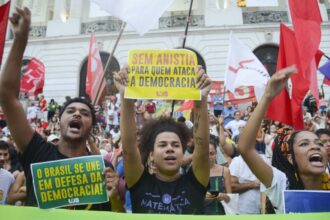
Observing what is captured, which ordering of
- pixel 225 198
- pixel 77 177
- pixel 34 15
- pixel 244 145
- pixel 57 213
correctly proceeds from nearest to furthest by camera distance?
1. pixel 57 213
2. pixel 77 177
3. pixel 244 145
4. pixel 225 198
5. pixel 34 15

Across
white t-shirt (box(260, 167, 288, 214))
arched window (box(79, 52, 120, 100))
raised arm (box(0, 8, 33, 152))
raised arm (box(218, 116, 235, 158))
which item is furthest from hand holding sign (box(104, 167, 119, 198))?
arched window (box(79, 52, 120, 100))

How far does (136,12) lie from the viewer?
335cm

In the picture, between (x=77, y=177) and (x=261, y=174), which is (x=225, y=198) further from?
(x=77, y=177)

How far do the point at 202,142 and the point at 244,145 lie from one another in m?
0.29

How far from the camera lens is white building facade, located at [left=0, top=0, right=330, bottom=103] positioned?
1894 centimetres

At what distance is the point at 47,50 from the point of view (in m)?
20.4

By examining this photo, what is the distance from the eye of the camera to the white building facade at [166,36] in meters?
18.9

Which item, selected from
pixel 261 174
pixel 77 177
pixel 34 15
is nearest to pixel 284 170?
pixel 261 174

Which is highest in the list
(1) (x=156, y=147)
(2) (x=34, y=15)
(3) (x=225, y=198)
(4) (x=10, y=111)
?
(2) (x=34, y=15)

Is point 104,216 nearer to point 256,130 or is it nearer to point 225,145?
point 256,130

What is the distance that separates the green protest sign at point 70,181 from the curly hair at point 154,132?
22.9 inches

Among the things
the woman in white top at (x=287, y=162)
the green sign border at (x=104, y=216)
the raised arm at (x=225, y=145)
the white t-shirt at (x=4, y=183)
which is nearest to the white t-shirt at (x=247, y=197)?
the raised arm at (x=225, y=145)

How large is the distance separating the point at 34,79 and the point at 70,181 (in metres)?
8.45

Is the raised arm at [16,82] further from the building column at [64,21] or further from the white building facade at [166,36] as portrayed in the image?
the building column at [64,21]
